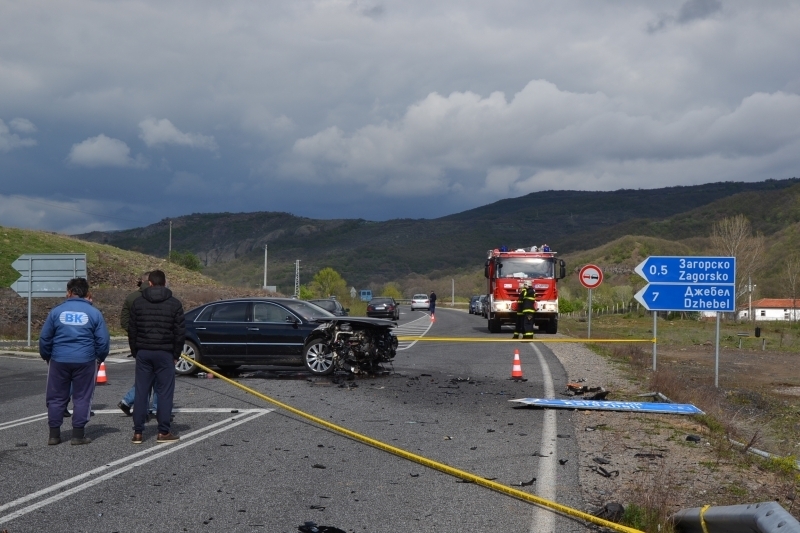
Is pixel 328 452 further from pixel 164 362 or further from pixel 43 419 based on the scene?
pixel 43 419

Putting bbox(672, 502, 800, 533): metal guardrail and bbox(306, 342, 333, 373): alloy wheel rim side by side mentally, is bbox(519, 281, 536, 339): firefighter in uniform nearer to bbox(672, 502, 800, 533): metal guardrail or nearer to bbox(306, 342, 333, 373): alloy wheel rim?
bbox(306, 342, 333, 373): alloy wheel rim

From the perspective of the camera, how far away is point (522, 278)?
32.0 meters

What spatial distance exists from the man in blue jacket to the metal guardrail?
250 inches

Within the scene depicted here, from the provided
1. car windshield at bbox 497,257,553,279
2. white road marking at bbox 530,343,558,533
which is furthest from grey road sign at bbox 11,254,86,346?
white road marking at bbox 530,343,558,533

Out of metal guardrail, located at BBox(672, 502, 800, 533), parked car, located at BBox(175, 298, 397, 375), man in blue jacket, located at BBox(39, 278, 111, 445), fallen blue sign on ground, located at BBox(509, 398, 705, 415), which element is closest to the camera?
metal guardrail, located at BBox(672, 502, 800, 533)

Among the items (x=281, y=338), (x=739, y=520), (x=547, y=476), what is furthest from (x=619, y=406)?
(x=281, y=338)

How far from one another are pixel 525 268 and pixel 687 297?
15.8m

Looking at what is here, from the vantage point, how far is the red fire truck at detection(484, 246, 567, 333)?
32.0m

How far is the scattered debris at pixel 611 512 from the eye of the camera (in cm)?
595

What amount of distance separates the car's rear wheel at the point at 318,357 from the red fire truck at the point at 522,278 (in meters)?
17.0

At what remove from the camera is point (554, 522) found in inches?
233

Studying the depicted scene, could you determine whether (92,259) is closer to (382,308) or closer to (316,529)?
(382,308)

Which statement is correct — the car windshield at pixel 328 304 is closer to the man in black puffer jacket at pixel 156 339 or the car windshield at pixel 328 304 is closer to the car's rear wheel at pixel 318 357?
the car's rear wheel at pixel 318 357

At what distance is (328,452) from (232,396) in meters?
4.99
